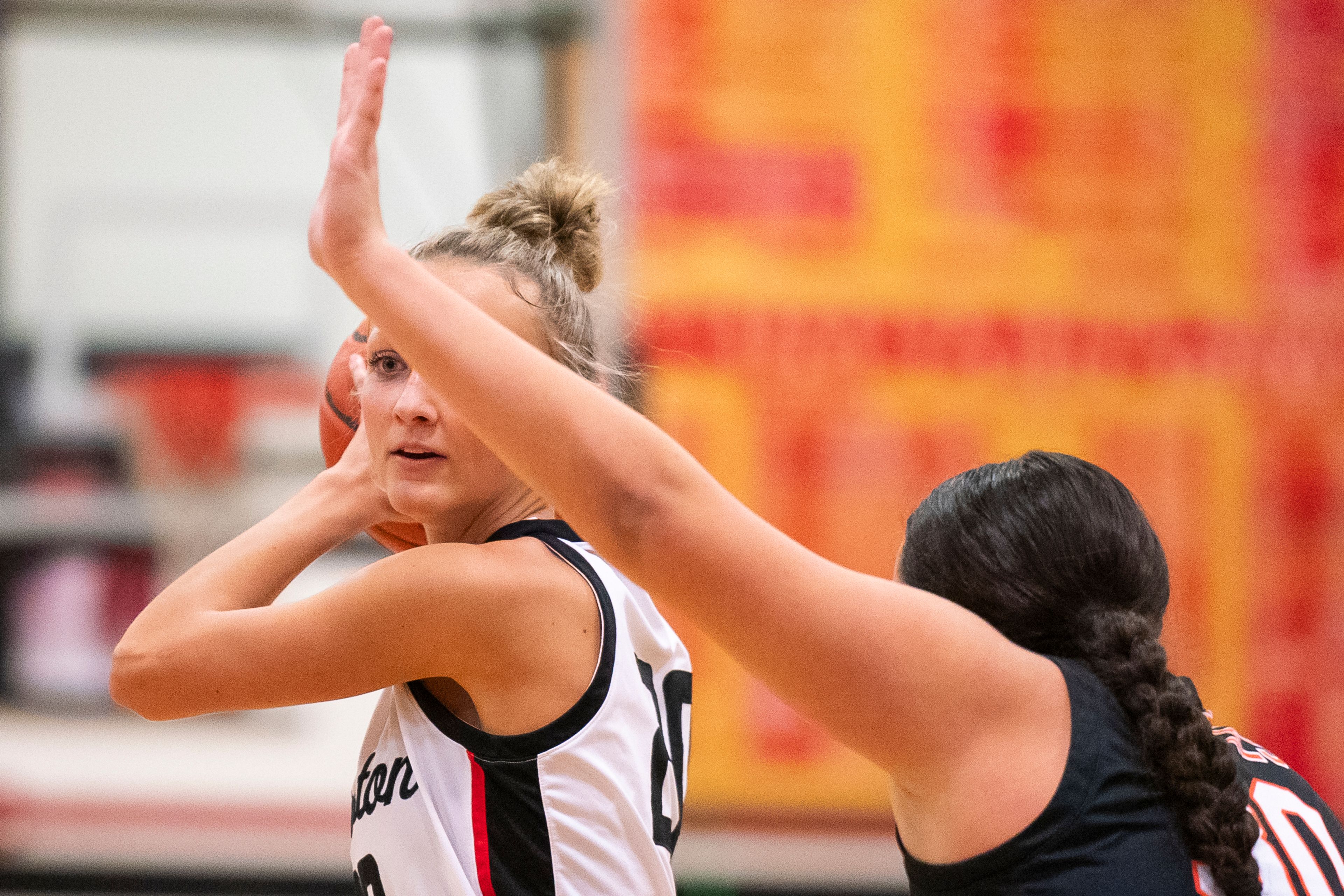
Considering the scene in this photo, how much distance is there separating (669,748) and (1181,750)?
1.59 feet

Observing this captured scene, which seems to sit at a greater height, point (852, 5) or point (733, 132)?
point (852, 5)

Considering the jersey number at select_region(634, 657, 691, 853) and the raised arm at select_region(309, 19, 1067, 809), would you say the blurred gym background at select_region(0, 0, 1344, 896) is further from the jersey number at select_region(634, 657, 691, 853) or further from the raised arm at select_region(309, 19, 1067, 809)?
the raised arm at select_region(309, 19, 1067, 809)

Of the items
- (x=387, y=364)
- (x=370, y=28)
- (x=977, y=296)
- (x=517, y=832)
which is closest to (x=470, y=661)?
(x=517, y=832)

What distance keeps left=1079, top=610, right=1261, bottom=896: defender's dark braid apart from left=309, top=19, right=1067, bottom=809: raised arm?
0.35 feet

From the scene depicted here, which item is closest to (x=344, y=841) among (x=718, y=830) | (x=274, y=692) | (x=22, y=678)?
(x=718, y=830)

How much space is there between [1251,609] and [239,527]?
3.08 metres

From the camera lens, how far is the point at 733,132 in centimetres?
323

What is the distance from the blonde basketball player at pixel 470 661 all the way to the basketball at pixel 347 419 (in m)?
0.16

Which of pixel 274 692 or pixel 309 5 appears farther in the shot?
pixel 309 5

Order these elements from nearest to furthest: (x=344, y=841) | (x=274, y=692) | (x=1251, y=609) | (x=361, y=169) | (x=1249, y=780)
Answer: (x=361, y=169), (x=1249, y=780), (x=274, y=692), (x=1251, y=609), (x=344, y=841)

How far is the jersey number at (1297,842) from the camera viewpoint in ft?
3.24

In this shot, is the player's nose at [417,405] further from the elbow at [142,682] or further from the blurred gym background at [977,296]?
the blurred gym background at [977,296]

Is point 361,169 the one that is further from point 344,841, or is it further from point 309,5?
point 309,5

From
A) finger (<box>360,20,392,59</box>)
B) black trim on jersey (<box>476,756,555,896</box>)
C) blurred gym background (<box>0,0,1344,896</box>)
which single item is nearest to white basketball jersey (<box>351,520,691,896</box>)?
black trim on jersey (<box>476,756,555,896</box>)
